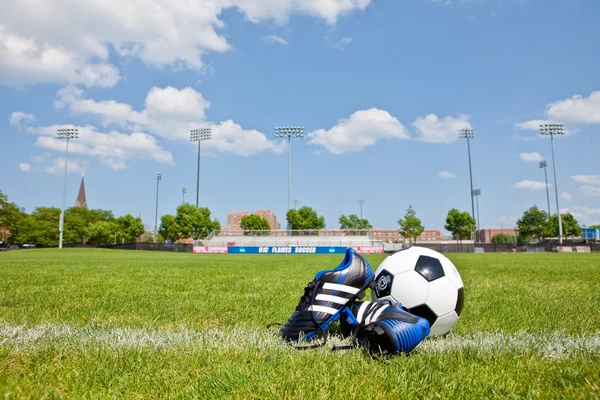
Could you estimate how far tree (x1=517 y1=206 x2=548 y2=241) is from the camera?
71.4m

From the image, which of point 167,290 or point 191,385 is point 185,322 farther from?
point 167,290

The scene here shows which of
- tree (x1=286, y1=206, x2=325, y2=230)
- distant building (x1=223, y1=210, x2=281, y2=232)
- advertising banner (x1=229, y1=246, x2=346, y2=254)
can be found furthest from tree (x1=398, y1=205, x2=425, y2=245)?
distant building (x1=223, y1=210, x2=281, y2=232)

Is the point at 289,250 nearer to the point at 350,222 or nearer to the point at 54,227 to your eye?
the point at 350,222

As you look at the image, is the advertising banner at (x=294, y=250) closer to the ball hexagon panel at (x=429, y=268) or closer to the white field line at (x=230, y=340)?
the ball hexagon panel at (x=429, y=268)

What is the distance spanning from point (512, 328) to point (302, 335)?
191 centimetres

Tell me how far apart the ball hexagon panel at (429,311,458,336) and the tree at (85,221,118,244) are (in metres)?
91.0

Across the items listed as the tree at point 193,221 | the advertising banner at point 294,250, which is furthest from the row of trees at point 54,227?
the advertising banner at point 294,250

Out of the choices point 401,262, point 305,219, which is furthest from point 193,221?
point 401,262

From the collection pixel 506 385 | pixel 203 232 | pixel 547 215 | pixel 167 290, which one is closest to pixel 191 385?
pixel 506 385

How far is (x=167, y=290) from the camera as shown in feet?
19.3

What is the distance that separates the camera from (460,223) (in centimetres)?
6538

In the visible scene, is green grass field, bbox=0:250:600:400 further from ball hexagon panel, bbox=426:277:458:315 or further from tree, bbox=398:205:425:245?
tree, bbox=398:205:425:245

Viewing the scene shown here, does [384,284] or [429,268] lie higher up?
[429,268]

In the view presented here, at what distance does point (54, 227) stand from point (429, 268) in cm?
9330
